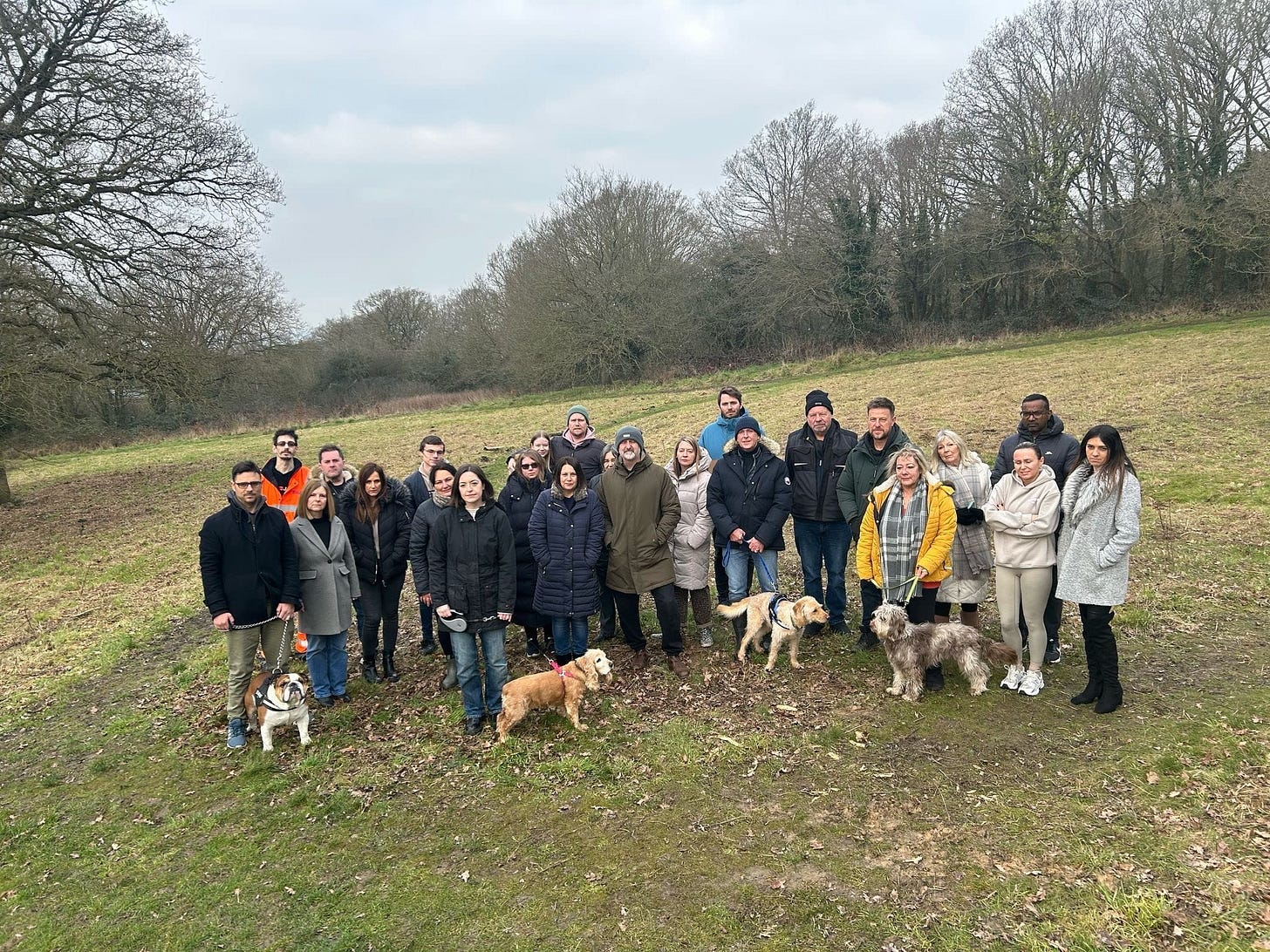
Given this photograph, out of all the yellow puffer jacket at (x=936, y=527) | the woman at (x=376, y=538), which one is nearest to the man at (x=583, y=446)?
the woman at (x=376, y=538)

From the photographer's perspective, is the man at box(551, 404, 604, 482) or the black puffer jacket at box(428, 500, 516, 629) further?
the man at box(551, 404, 604, 482)

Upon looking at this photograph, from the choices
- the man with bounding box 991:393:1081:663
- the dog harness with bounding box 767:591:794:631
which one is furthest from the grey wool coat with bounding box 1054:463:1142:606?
the dog harness with bounding box 767:591:794:631

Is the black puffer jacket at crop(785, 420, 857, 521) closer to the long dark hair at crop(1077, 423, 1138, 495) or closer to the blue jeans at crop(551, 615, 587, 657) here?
the long dark hair at crop(1077, 423, 1138, 495)

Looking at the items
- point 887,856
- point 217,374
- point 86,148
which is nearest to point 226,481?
point 217,374

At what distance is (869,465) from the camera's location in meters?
6.03

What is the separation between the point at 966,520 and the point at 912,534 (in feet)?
1.62

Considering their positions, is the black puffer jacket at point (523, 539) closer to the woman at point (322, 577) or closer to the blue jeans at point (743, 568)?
the woman at point (322, 577)

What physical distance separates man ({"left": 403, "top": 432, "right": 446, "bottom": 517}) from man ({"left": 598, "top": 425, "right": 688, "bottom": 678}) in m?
1.60

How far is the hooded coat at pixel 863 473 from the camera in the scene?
5992 millimetres

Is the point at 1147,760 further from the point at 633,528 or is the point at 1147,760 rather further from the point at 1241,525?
the point at 1241,525

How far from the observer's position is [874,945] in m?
3.26

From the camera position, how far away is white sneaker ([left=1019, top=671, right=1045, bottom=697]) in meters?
5.34

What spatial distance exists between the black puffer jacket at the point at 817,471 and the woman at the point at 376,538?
3601 mm

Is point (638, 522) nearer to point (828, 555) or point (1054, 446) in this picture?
point (828, 555)
